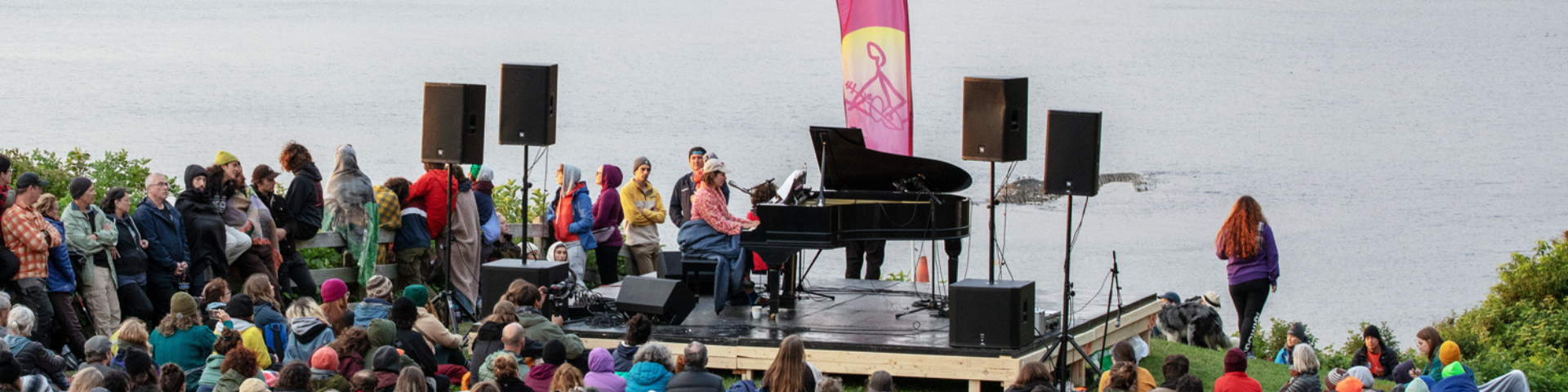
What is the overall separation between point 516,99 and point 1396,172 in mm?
22306

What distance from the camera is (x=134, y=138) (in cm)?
2011

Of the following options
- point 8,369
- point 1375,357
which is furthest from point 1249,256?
point 8,369

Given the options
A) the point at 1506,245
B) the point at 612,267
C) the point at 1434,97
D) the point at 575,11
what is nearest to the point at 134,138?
the point at 575,11

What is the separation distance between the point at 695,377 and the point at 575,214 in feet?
13.6

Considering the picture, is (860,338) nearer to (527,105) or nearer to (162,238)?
(527,105)

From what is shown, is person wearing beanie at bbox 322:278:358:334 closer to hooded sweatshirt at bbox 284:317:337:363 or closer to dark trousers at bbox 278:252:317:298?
hooded sweatshirt at bbox 284:317:337:363

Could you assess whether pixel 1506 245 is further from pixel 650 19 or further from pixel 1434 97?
pixel 650 19

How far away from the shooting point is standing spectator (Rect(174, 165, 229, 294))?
763 cm

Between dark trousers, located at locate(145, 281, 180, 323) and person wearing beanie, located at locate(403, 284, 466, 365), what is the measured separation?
1.45 metres

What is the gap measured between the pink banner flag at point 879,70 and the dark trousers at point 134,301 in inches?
190

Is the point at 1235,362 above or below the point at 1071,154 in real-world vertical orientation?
below

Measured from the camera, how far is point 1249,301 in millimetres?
9562

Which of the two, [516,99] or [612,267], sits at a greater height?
[516,99]

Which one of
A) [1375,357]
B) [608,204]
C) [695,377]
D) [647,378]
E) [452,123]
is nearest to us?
[695,377]
